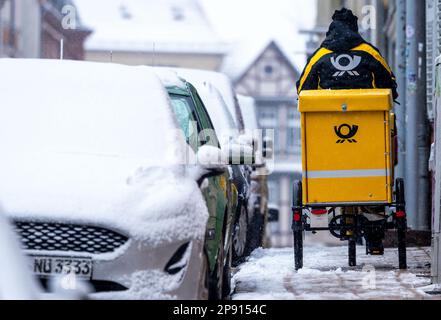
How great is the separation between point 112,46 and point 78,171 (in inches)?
3318

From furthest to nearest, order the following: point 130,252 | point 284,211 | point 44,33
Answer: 1. point 284,211
2. point 44,33
3. point 130,252

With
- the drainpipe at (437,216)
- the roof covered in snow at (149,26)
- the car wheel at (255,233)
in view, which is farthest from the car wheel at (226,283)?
the roof covered in snow at (149,26)

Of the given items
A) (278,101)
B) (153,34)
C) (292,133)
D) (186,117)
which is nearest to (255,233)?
(186,117)

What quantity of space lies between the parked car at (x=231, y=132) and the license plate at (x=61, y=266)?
3710 millimetres

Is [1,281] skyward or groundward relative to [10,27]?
groundward

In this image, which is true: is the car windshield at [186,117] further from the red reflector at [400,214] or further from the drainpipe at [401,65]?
the drainpipe at [401,65]

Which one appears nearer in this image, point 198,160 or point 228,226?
point 198,160

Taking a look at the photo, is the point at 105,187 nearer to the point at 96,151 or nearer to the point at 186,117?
the point at 96,151

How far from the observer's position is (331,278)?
32.6 feet

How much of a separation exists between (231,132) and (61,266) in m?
7.45

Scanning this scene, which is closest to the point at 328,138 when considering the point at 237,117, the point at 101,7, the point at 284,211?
the point at 237,117

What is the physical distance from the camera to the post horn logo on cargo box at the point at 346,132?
10094 mm

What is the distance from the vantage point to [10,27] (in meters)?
50.2
